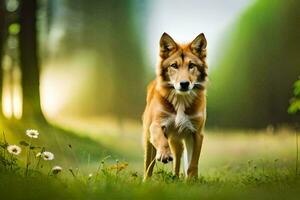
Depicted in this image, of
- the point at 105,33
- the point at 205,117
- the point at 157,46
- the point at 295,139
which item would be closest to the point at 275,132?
the point at 295,139

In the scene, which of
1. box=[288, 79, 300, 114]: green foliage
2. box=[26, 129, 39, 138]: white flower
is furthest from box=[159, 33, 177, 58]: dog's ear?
box=[26, 129, 39, 138]: white flower

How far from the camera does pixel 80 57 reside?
505cm

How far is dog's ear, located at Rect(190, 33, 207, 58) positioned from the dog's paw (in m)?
0.61

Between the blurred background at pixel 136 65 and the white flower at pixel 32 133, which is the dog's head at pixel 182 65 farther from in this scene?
the white flower at pixel 32 133

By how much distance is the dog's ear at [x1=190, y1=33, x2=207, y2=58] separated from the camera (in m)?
4.96

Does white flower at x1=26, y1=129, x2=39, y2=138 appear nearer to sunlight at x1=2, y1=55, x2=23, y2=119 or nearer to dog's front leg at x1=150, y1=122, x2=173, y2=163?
sunlight at x1=2, y1=55, x2=23, y2=119

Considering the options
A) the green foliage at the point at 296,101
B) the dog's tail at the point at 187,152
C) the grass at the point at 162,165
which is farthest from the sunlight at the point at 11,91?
the green foliage at the point at 296,101

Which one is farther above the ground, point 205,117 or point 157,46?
point 157,46

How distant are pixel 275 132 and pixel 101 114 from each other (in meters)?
1.06

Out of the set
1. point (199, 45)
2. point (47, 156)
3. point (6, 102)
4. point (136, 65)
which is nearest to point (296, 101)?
point (199, 45)

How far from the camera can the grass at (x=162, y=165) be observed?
15.9 ft

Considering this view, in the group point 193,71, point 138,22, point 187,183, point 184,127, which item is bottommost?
point 187,183

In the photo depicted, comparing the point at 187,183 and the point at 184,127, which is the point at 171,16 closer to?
the point at 184,127

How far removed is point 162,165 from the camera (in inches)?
196
